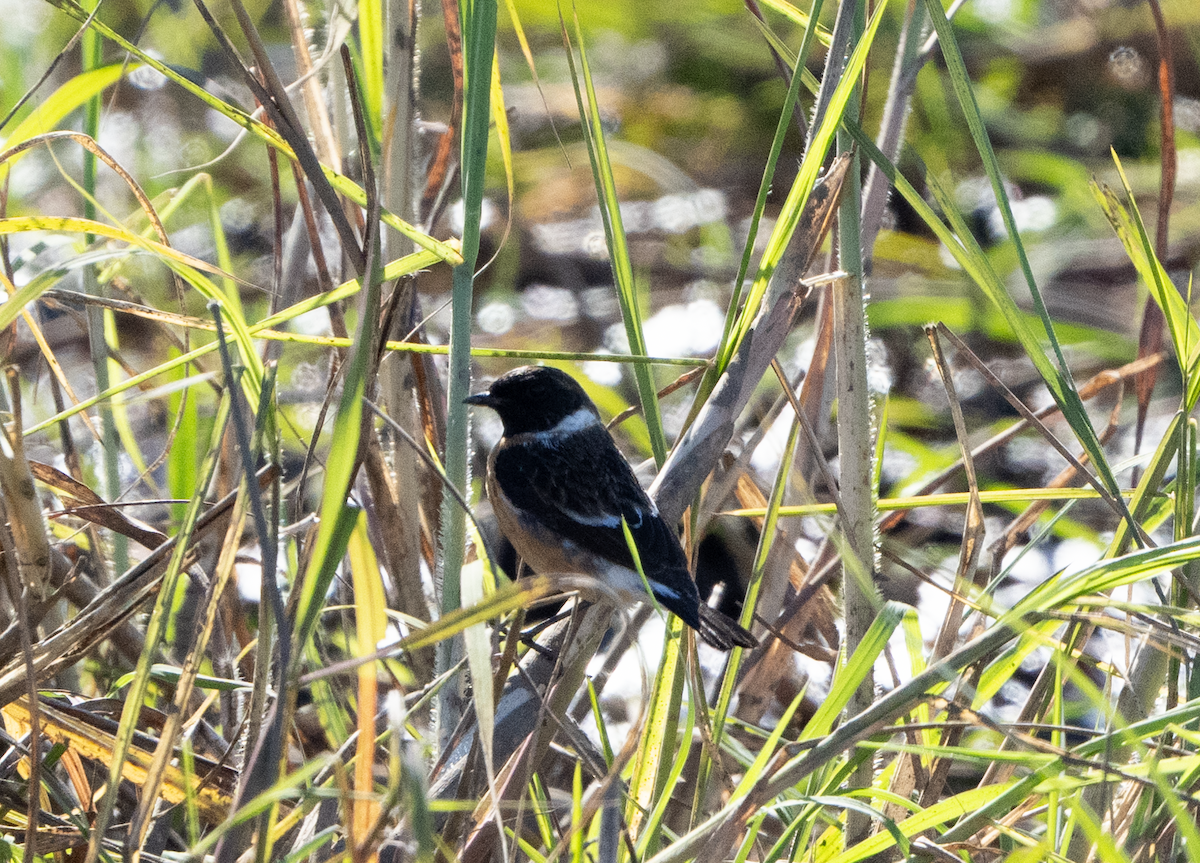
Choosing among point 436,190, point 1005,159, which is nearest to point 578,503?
point 436,190

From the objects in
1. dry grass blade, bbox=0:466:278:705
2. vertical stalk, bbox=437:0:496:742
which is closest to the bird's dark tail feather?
vertical stalk, bbox=437:0:496:742

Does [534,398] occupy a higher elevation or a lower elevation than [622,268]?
lower

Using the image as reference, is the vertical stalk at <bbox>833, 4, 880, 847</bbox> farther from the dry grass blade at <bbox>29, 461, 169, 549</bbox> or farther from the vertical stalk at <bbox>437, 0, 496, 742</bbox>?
the dry grass blade at <bbox>29, 461, 169, 549</bbox>

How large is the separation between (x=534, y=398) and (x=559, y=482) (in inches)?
14.2

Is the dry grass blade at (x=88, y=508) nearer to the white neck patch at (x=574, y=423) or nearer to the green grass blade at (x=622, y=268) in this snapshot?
the green grass blade at (x=622, y=268)

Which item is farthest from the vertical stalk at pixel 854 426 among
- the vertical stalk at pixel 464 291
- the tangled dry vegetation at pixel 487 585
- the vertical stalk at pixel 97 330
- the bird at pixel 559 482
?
the vertical stalk at pixel 97 330

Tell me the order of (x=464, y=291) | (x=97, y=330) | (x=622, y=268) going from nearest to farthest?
1. (x=464, y=291)
2. (x=622, y=268)
3. (x=97, y=330)

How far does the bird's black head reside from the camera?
3.86 metres

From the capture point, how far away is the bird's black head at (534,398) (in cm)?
386

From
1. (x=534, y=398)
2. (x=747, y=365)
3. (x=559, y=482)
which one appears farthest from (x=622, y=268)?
(x=534, y=398)

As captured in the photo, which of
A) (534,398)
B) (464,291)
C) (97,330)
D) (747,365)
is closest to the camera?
(464,291)

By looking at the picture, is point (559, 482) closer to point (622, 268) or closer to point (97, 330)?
point (622, 268)

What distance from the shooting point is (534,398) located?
388 centimetres

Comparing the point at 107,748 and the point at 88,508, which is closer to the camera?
the point at 107,748
